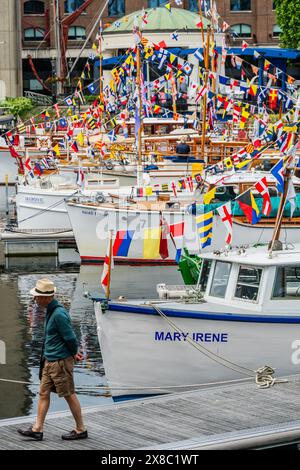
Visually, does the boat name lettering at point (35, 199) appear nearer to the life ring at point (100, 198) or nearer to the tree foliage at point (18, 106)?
the life ring at point (100, 198)

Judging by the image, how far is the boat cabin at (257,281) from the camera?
21484 mm

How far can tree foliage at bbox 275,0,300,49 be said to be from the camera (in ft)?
293

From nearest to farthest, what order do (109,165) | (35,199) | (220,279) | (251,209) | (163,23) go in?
(220,279)
(251,209)
(35,199)
(109,165)
(163,23)

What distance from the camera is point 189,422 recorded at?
1822cm

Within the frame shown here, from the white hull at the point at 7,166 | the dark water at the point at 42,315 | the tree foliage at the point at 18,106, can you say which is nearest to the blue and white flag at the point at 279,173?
the dark water at the point at 42,315

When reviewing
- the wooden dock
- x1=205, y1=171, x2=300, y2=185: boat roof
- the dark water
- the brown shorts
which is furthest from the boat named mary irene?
x1=205, y1=171, x2=300, y2=185: boat roof

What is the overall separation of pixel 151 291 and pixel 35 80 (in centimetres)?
7212

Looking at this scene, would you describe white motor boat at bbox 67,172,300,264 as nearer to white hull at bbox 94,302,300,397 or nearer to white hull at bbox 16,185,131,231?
white hull at bbox 16,185,131,231

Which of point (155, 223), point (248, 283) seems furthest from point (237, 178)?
point (248, 283)

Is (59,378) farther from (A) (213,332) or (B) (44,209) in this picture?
(B) (44,209)

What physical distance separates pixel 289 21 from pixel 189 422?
74808mm

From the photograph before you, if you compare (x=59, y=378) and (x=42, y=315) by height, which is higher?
(x=59, y=378)

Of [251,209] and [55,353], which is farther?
[251,209]
